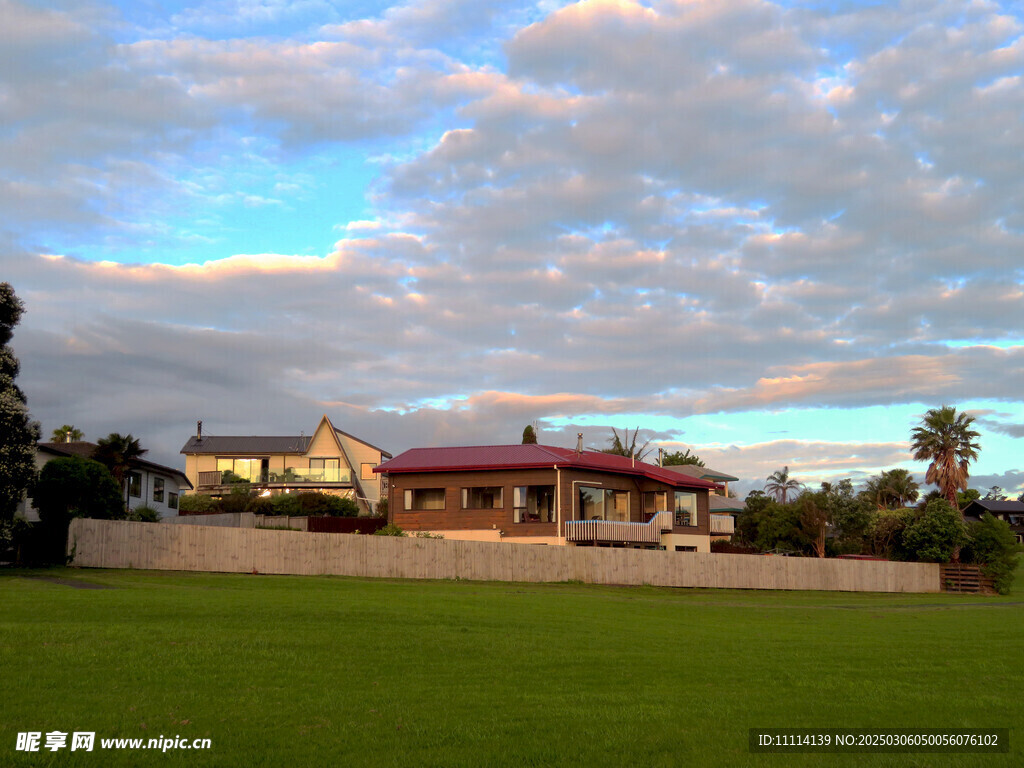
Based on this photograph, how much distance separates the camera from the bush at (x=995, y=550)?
160ft

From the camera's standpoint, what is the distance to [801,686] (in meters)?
13.3

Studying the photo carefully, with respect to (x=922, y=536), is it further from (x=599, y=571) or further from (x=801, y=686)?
(x=801, y=686)

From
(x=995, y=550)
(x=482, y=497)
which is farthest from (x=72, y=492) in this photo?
(x=995, y=550)

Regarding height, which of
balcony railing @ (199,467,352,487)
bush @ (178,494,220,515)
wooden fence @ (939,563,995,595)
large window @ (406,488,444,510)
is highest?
balcony railing @ (199,467,352,487)

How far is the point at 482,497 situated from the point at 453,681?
3835 centimetres

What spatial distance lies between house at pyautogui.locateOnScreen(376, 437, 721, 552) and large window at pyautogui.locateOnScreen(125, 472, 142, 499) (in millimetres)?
18080

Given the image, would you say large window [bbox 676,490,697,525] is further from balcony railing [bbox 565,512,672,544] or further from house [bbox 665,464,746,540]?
house [bbox 665,464,746,540]

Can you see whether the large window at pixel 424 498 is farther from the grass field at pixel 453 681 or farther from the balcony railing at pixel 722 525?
the grass field at pixel 453 681

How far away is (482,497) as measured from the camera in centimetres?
5097

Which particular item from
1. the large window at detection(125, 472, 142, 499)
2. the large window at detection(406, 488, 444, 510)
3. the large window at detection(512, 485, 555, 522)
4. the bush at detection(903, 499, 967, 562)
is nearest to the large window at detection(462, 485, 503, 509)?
the large window at detection(512, 485, 555, 522)

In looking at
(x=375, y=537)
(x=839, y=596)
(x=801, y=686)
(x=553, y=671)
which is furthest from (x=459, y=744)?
(x=839, y=596)

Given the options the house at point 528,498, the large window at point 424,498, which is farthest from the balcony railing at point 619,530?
the large window at point 424,498

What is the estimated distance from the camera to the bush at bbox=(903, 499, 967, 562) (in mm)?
49906

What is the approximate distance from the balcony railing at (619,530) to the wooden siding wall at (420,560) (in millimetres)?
7797
